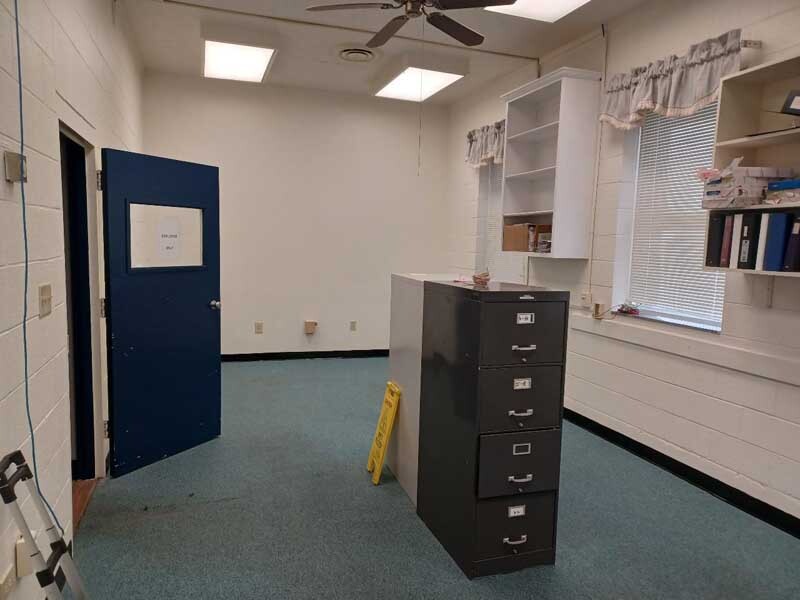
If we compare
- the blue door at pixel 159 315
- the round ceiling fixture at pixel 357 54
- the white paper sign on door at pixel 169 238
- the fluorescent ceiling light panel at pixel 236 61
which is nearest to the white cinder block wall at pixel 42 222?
the blue door at pixel 159 315

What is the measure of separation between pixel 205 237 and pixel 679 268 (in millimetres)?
3062

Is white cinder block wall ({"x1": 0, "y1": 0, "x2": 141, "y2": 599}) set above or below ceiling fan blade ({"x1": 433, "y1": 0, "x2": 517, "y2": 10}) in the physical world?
below

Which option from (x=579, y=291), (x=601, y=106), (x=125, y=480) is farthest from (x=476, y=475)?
(x=601, y=106)

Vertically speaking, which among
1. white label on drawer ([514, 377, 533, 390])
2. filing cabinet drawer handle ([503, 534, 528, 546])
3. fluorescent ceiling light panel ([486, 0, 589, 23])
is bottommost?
filing cabinet drawer handle ([503, 534, 528, 546])

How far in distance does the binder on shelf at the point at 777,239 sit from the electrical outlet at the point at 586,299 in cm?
156

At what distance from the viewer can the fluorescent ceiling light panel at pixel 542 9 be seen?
133 inches

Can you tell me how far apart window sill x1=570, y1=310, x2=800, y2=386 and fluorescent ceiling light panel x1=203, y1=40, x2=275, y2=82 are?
333cm

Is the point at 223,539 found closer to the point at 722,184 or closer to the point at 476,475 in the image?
the point at 476,475

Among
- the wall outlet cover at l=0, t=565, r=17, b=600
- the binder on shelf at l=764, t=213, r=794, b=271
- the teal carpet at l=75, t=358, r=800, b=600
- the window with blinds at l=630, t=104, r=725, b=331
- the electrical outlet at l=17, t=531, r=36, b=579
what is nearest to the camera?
the wall outlet cover at l=0, t=565, r=17, b=600

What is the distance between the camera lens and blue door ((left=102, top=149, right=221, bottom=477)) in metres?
3.04

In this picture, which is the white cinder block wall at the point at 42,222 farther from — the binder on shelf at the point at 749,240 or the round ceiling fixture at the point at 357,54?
the binder on shelf at the point at 749,240

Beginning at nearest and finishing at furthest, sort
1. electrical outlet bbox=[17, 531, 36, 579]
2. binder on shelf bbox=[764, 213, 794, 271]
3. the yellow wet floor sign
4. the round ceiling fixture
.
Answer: electrical outlet bbox=[17, 531, 36, 579] → binder on shelf bbox=[764, 213, 794, 271] → the yellow wet floor sign → the round ceiling fixture

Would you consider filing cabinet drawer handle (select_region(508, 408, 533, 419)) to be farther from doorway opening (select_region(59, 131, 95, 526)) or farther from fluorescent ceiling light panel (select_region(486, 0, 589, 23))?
fluorescent ceiling light panel (select_region(486, 0, 589, 23))

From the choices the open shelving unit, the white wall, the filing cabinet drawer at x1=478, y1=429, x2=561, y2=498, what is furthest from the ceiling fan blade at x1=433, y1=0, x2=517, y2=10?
the white wall
